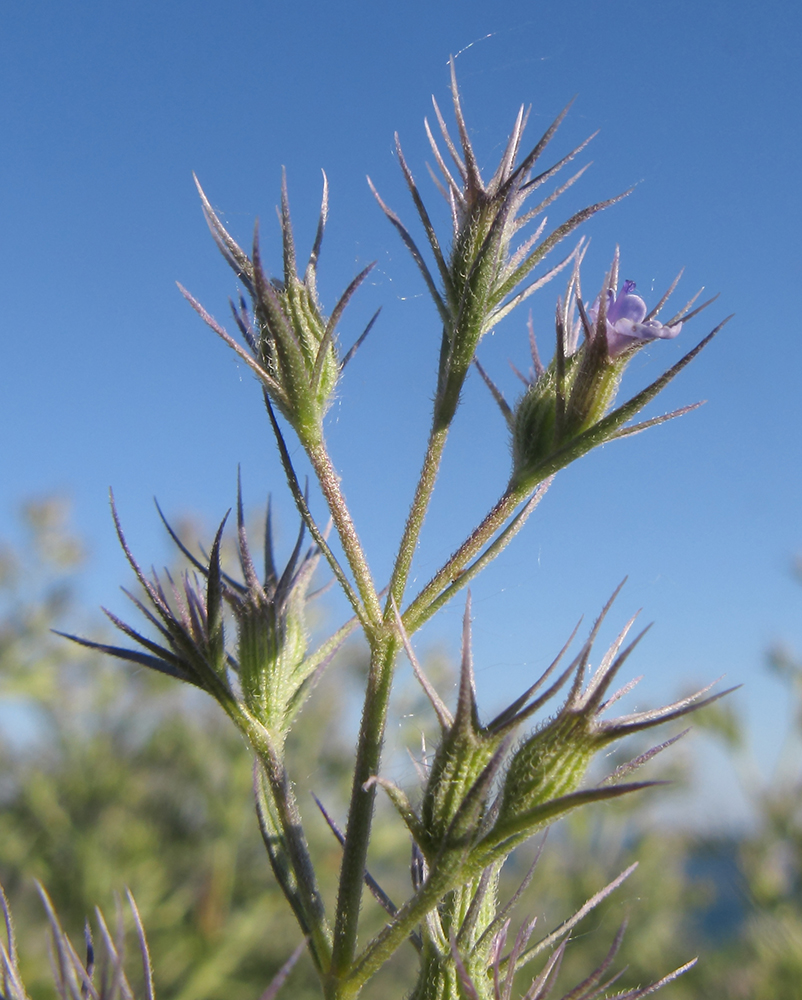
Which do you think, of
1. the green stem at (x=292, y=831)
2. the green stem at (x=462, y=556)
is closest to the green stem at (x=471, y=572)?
the green stem at (x=462, y=556)

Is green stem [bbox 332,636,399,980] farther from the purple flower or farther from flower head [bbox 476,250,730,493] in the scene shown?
the purple flower

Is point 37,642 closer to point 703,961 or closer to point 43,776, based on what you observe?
point 43,776

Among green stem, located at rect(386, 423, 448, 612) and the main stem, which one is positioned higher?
green stem, located at rect(386, 423, 448, 612)

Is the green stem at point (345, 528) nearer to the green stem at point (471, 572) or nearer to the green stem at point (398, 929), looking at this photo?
the green stem at point (471, 572)

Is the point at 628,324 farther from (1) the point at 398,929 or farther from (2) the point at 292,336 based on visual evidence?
(1) the point at 398,929

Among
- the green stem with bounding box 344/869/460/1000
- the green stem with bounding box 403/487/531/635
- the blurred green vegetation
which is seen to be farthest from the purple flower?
the blurred green vegetation

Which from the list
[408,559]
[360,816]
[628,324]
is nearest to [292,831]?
[360,816]
